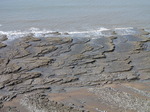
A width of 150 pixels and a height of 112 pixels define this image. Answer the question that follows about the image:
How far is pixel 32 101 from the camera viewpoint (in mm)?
12281

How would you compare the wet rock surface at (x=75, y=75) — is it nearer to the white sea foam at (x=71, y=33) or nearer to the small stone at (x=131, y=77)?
the small stone at (x=131, y=77)

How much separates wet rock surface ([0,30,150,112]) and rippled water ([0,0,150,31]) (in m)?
6.12

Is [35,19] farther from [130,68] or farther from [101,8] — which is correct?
[130,68]

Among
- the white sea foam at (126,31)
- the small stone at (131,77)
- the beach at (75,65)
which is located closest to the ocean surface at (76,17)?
the beach at (75,65)

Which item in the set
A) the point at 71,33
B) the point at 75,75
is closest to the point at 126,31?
the point at 71,33

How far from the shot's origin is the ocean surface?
26469 millimetres

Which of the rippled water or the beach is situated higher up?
the rippled water

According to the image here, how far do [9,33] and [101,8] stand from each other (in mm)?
17052

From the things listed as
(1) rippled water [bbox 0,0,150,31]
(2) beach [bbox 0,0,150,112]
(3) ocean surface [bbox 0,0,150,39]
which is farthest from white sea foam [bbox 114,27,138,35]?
(1) rippled water [bbox 0,0,150,31]

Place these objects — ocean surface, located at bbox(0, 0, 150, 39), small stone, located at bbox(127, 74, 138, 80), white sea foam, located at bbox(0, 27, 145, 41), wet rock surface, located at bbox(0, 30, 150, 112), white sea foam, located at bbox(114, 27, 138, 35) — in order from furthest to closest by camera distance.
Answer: ocean surface, located at bbox(0, 0, 150, 39) < white sea foam, located at bbox(114, 27, 138, 35) < white sea foam, located at bbox(0, 27, 145, 41) < small stone, located at bbox(127, 74, 138, 80) < wet rock surface, located at bbox(0, 30, 150, 112)

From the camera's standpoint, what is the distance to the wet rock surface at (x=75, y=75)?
39.5 ft

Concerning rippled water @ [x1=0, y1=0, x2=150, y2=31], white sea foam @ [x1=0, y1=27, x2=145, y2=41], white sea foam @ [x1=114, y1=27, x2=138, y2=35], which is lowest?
white sea foam @ [x1=114, y1=27, x2=138, y2=35]

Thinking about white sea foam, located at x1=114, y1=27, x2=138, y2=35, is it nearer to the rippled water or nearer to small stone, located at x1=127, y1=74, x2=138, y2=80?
the rippled water

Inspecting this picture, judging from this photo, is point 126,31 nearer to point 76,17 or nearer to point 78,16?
point 76,17
